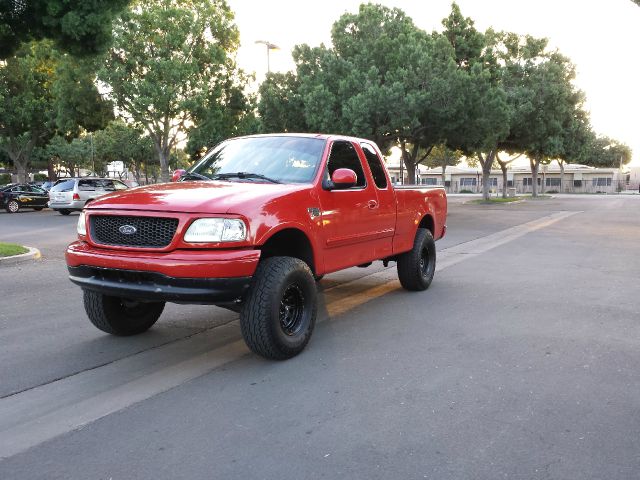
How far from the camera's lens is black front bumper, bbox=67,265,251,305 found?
414 centimetres

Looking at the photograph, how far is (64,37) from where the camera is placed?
12.5 meters

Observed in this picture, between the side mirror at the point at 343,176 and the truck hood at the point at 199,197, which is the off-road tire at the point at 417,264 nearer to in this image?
the side mirror at the point at 343,176

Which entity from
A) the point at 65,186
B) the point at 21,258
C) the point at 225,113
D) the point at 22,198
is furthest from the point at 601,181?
the point at 21,258

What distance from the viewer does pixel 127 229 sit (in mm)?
4430

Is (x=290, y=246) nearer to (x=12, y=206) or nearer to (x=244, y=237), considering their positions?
(x=244, y=237)

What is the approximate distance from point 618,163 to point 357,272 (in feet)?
296

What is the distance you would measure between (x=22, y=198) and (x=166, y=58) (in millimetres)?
10709

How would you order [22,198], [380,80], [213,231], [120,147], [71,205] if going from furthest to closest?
[120,147]
[22,198]
[71,205]
[380,80]
[213,231]

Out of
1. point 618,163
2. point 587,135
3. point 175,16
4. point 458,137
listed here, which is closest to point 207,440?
point 458,137

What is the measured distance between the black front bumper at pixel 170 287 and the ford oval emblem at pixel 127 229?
299 mm

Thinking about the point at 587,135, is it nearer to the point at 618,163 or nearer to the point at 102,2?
the point at 102,2

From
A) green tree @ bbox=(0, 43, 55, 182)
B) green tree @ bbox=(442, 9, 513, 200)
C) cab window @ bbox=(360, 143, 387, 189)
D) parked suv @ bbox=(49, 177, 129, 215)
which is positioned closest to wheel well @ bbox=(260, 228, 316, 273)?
cab window @ bbox=(360, 143, 387, 189)

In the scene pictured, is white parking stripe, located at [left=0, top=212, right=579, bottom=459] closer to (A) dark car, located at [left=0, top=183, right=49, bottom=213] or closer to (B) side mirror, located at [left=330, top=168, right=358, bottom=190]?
(B) side mirror, located at [left=330, top=168, right=358, bottom=190]

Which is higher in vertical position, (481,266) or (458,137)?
(458,137)
